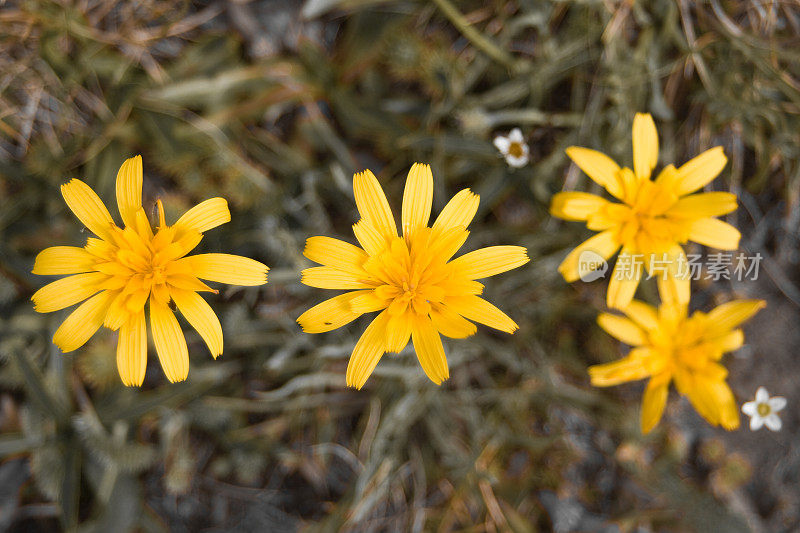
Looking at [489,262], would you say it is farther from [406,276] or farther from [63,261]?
[63,261]

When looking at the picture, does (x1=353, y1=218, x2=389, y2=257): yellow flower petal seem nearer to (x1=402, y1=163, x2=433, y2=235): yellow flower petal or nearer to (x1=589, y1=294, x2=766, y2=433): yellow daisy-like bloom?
(x1=402, y1=163, x2=433, y2=235): yellow flower petal

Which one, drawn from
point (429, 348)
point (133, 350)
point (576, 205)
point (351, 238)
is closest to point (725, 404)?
point (576, 205)

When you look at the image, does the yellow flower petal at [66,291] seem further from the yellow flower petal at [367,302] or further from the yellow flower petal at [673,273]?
the yellow flower petal at [673,273]

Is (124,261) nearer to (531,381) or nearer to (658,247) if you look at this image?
Result: (658,247)

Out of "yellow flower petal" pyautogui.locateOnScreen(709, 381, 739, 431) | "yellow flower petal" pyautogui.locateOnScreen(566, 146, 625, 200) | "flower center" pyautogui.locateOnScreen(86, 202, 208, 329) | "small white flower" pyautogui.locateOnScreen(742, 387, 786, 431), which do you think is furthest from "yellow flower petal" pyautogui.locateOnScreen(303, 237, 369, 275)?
"small white flower" pyautogui.locateOnScreen(742, 387, 786, 431)

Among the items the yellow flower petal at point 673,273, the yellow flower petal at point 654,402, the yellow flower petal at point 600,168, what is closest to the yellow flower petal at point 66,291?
the yellow flower petal at point 600,168
